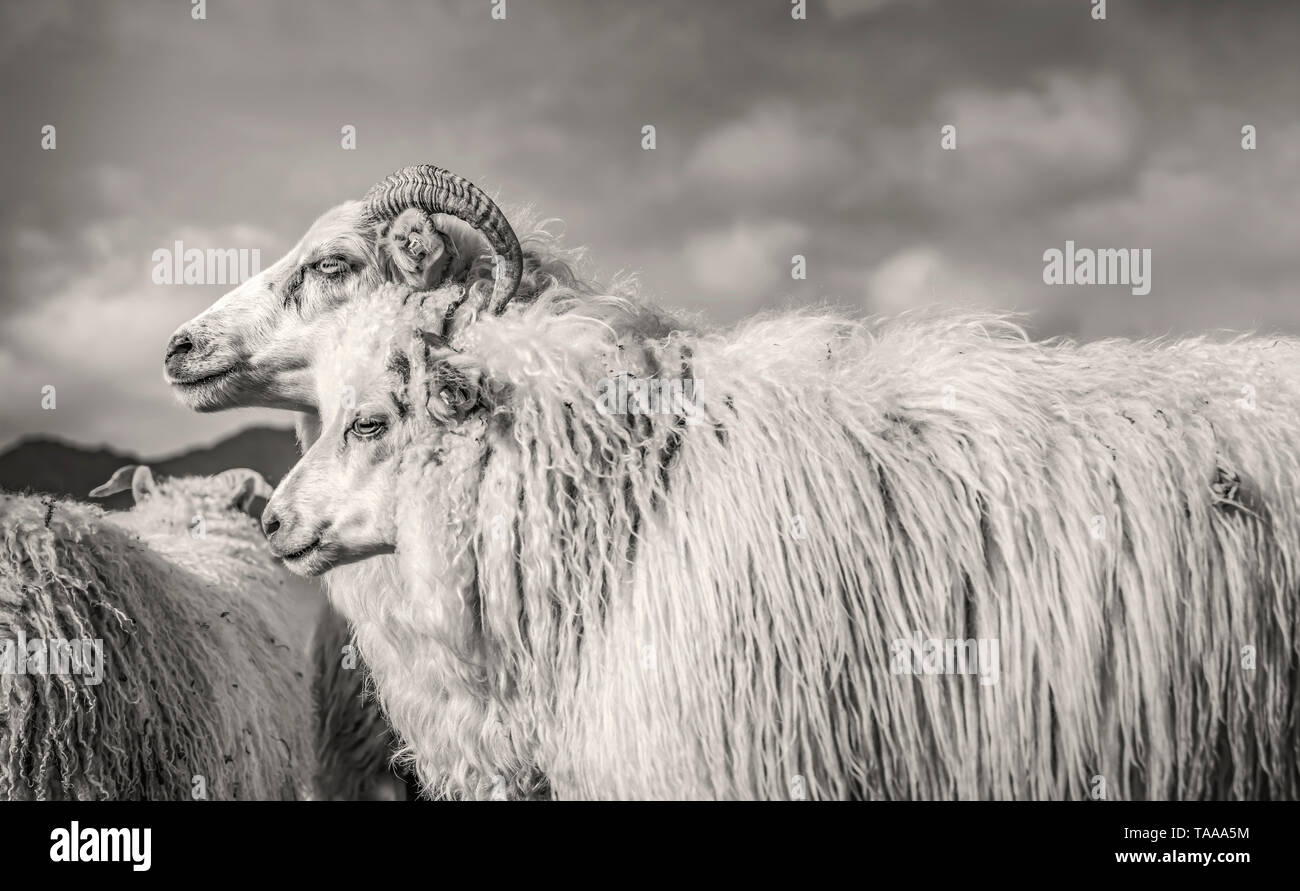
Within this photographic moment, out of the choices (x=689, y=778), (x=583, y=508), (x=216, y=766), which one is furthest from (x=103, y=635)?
(x=689, y=778)

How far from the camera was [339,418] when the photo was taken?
4.08 meters

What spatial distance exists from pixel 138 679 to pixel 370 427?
1523 millimetres

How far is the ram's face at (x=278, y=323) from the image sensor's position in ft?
15.7

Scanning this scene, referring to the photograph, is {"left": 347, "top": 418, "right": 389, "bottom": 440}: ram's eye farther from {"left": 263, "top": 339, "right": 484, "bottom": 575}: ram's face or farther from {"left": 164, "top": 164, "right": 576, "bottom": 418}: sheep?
{"left": 164, "top": 164, "right": 576, "bottom": 418}: sheep

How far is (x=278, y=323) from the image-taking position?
4.89 m

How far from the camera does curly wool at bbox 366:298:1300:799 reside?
346 cm

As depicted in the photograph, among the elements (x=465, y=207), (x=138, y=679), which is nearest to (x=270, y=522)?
(x=138, y=679)

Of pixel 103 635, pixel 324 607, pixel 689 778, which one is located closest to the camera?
pixel 689 778

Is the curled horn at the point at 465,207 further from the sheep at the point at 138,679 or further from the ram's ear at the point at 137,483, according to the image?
the ram's ear at the point at 137,483

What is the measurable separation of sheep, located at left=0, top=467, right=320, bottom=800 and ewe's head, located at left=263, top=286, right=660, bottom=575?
972mm

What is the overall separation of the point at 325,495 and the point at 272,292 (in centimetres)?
134

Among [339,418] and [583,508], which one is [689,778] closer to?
[583,508]

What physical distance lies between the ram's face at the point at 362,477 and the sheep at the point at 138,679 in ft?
3.25

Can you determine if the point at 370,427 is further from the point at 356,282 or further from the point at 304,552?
the point at 356,282
